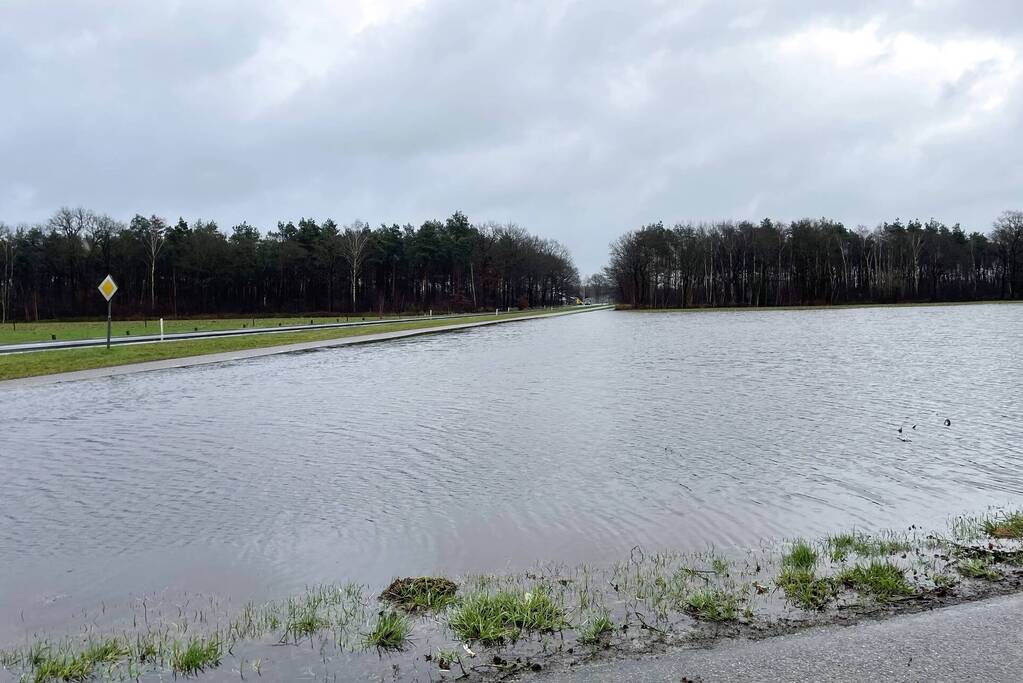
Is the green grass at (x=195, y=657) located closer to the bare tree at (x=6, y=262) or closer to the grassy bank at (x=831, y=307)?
the grassy bank at (x=831, y=307)

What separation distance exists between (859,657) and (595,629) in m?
1.63

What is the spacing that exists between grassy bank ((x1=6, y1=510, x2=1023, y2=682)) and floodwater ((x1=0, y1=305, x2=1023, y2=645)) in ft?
1.81

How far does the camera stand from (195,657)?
14.1 ft

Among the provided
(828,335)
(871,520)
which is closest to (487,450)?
(871,520)

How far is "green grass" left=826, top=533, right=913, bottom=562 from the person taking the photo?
621 centimetres

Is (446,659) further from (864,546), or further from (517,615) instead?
(864,546)

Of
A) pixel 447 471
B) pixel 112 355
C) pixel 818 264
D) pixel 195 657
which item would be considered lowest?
pixel 447 471

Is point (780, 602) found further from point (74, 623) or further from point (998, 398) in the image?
point (998, 398)

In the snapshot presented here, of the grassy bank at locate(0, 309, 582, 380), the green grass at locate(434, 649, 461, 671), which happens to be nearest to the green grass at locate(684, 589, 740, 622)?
the green grass at locate(434, 649, 461, 671)

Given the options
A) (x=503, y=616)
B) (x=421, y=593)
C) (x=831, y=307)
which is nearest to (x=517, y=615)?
(x=503, y=616)

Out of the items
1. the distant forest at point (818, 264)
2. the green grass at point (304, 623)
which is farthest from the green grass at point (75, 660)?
the distant forest at point (818, 264)

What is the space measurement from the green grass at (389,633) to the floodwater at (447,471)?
1200mm

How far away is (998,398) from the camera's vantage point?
1598 centimetres

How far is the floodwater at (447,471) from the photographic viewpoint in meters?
6.80
